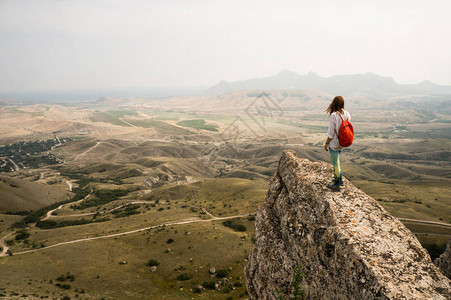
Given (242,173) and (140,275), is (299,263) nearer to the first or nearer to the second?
(140,275)

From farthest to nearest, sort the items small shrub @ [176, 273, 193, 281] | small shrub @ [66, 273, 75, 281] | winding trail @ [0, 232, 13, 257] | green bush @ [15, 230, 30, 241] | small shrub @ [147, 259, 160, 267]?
green bush @ [15, 230, 30, 241], winding trail @ [0, 232, 13, 257], small shrub @ [147, 259, 160, 267], small shrub @ [176, 273, 193, 281], small shrub @ [66, 273, 75, 281]

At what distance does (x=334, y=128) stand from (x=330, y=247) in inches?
269

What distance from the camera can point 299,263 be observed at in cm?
1541

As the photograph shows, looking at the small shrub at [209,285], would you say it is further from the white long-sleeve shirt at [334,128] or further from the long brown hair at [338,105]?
the long brown hair at [338,105]

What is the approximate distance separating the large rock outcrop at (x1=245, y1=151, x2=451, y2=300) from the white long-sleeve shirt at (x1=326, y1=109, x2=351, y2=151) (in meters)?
3.34

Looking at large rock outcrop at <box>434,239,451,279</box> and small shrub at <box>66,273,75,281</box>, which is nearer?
large rock outcrop at <box>434,239,451,279</box>

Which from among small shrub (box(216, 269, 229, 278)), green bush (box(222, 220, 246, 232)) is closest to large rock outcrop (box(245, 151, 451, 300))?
small shrub (box(216, 269, 229, 278))

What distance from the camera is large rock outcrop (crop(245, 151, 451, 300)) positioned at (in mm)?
10930

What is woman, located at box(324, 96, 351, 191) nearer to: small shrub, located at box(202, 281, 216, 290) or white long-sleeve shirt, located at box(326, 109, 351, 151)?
white long-sleeve shirt, located at box(326, 109, 351, 151)

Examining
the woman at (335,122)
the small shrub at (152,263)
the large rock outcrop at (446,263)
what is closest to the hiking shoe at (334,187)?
the woman at (335,122)

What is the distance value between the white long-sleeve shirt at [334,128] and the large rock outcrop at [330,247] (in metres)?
3.34

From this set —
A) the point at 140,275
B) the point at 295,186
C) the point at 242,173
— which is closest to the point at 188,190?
the point at 242,173

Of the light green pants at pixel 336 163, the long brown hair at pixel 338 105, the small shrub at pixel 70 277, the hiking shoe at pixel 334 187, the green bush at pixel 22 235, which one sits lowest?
the green bush at pixel 22 235

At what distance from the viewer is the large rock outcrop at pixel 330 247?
35.9 feet
